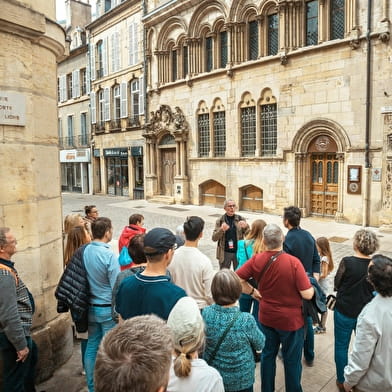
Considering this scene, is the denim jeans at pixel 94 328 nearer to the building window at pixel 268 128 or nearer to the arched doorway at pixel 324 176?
the arched doorway at pixel 324 176

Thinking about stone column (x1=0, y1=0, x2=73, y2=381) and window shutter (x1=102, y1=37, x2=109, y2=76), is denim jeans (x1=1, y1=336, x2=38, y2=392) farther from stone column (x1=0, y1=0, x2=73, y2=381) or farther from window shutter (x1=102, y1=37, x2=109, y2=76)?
window shutter (x1=102, y1=37, x2=109, y2=76)

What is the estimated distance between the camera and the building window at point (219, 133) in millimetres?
18594

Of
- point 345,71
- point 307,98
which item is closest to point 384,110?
point 345,71

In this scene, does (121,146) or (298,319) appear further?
(121,146)

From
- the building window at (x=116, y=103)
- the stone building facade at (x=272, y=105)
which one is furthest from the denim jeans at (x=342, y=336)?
the building window at (x=116, y=103)

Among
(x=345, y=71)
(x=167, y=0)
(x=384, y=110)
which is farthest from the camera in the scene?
(x=167, y=0)

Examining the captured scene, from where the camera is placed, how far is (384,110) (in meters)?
12.6

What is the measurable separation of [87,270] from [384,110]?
1218cm

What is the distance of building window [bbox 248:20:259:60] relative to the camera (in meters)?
16.9

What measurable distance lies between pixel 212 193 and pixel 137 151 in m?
6.88

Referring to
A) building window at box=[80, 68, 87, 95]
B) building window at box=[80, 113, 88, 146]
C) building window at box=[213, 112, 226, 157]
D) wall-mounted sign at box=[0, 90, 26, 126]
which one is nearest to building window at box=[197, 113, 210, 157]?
building window at box=[213, 112, 226, 157]

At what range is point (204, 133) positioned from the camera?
19.5m

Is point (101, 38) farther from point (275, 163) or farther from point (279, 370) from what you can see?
point (279, 370)

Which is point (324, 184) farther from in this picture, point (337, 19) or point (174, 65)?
point (174, 65)
